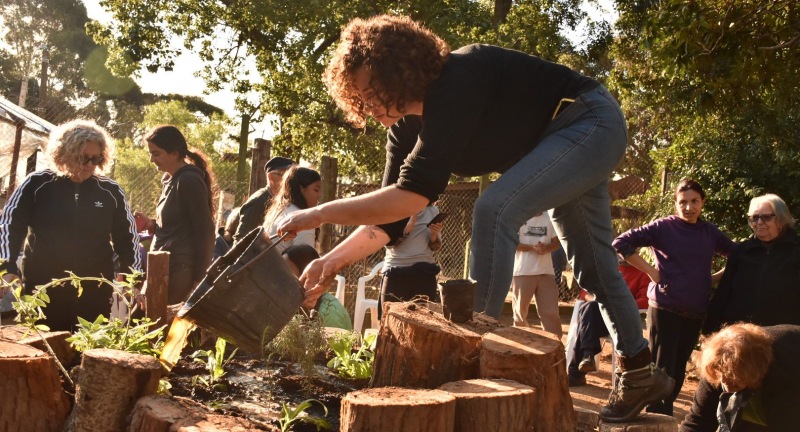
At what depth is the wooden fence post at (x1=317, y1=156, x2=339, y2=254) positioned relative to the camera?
25.7ft

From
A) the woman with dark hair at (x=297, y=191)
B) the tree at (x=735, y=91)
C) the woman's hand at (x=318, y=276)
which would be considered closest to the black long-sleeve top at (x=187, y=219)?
the woman with dark hair at (x=297, y=191)

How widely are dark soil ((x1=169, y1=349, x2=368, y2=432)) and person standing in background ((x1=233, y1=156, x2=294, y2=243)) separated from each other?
2623 millimetres

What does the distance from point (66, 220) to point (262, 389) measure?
1.95 m

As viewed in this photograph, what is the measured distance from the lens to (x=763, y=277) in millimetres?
4742

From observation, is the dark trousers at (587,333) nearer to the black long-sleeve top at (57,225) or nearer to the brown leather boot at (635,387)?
the brown leather boot at (635,387)

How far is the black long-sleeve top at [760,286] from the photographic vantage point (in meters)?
4.65

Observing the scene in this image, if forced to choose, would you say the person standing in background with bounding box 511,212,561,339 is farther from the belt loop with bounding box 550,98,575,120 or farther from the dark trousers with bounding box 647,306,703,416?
the belt loop with bounding box 550,98,575,120

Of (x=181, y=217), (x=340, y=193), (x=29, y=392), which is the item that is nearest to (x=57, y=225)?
(x=181, y=217)

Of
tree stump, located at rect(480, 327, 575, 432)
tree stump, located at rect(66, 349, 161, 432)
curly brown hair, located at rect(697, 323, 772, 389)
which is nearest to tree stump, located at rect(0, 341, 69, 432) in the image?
tree stump, located at rect(66, 349, 161, 432)

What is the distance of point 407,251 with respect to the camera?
544cm

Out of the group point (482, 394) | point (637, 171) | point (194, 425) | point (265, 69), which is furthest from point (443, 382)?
point (637, 171)

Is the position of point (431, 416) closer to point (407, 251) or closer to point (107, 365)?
point (107, 365)

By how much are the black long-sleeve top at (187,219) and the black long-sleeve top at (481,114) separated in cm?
254

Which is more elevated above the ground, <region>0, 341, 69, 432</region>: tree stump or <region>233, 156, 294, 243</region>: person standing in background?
<region>233, 156, 294, 243</region>: person standing in background
